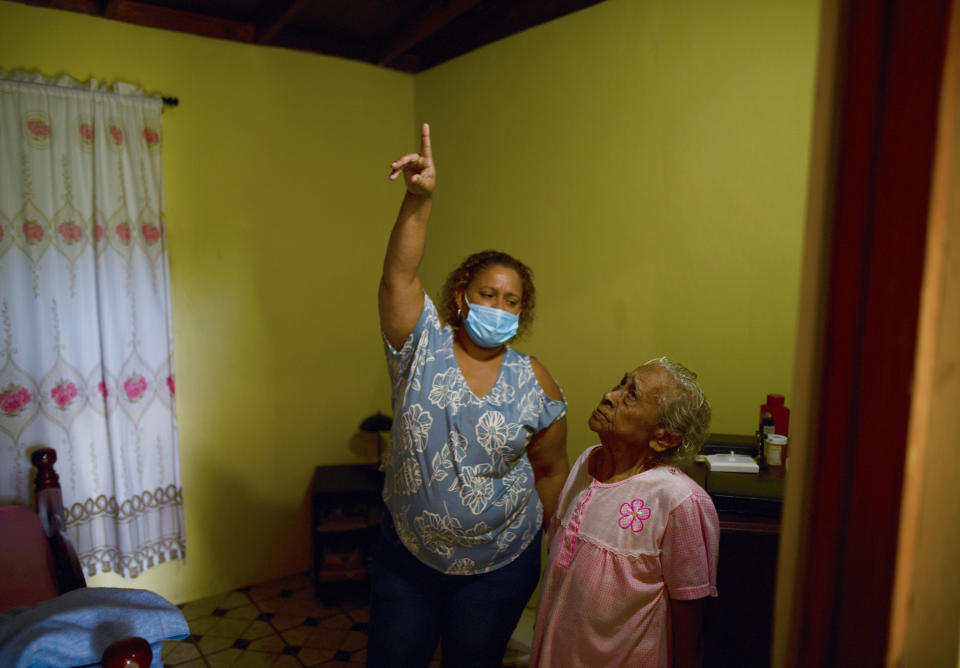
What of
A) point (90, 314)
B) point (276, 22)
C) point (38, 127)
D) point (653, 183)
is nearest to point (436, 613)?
point (653, 183)

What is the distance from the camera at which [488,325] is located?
4.94ft

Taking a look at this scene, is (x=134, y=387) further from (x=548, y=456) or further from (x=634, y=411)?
(x=634, y=411)

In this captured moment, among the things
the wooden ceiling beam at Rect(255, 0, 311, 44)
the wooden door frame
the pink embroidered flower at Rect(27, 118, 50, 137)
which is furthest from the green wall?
the pink embroidered flower at Rect(27, 118, 50, 137)

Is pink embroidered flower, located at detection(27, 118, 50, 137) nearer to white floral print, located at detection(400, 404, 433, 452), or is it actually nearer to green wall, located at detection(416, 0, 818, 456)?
green wall, located at detection(416, 0, 818, 456)

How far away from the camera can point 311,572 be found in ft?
10.7

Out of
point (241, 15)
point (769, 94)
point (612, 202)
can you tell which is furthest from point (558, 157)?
point (241, 15)

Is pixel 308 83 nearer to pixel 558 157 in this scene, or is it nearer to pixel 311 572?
pixel 558 157

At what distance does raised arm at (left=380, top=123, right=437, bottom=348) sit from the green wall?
1123mm

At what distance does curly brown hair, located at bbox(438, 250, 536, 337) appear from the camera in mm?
1594

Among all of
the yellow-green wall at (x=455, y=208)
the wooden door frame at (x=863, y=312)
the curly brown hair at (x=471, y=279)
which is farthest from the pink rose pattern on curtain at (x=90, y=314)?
the wooden door frame at (x=863, y=312)

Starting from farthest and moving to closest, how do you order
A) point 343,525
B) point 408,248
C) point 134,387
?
point 343,525 < point 134,387 < point 408,248

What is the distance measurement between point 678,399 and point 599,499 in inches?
10.2

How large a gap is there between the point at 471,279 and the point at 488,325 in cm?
15

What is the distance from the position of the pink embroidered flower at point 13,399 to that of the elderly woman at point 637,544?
2180 millimetres
